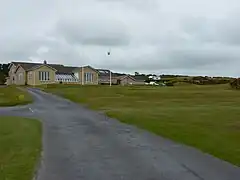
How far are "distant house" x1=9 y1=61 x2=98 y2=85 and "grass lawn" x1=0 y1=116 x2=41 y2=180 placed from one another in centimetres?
8373

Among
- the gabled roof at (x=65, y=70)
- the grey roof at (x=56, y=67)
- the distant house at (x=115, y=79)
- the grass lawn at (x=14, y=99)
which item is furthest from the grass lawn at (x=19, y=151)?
the distant house at (x=115, y=79)

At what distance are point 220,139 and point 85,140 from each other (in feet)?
17.7

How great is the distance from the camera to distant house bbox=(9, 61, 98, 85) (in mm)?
104750

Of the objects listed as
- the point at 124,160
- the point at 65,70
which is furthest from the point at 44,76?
the point at 124,160

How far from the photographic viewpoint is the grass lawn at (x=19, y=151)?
10.6 meters

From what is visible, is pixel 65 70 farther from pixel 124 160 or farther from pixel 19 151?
pixel 124 160

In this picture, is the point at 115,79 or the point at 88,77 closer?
the point at 88,77

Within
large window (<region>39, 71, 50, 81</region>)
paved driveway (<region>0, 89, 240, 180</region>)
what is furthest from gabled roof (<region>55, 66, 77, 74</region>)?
paved driveway (<region>0, 89, 240, 180</region>)

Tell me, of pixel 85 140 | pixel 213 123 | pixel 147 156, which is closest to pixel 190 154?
pixel 147 156

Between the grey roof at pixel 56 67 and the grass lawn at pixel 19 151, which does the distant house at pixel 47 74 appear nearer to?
the grey roof at pixel 56 67

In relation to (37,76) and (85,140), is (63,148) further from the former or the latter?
(37,76)

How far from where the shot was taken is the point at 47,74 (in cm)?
10650

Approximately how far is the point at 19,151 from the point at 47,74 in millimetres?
93581

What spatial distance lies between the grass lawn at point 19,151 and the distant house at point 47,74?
3296 inches
